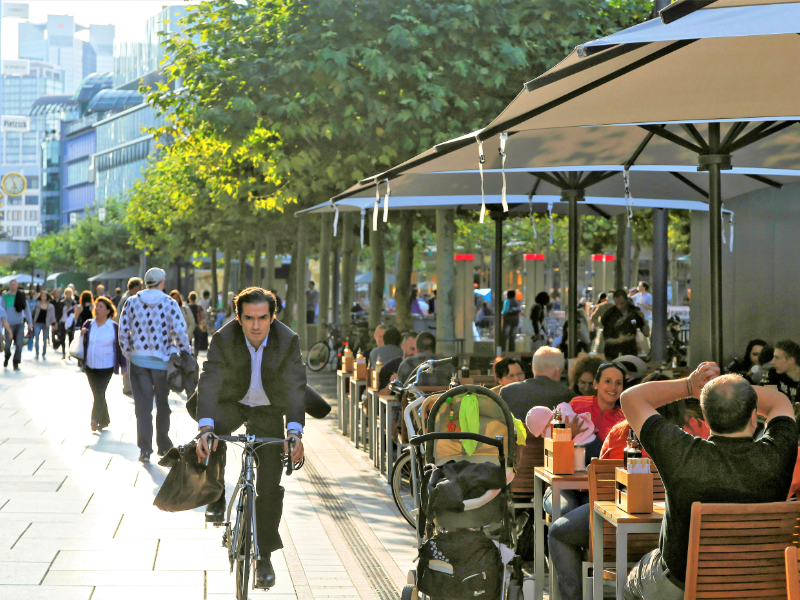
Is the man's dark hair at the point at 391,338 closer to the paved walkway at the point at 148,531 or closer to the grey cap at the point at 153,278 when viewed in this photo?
the paved walkway at the point at 148,531

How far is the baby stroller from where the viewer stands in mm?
5035

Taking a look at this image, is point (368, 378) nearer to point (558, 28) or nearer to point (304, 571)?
point (304, 571)

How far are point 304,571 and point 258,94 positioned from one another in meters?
11.3

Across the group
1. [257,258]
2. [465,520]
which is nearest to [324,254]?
[257,258]

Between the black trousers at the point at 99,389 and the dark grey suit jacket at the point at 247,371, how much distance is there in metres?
7.32

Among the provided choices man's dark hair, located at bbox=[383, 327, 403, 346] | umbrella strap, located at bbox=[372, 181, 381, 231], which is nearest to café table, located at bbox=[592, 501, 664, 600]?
umbrella strap, located at bbox=[372, 181, 381, 231]

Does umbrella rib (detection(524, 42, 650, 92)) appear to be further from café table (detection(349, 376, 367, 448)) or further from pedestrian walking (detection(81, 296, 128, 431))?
pedestrian walking (detection(81, 296, 128, 431))

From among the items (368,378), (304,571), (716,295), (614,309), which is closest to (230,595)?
(304,571)

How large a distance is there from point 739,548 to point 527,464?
8.01 feet

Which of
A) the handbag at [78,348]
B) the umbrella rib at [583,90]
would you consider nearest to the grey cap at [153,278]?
the handbag at [78,348]

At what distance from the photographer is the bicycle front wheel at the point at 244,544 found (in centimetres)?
569

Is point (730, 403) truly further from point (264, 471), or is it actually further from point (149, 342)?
point (149, 342)

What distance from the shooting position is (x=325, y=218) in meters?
25.9

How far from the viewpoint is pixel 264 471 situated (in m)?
6.13
